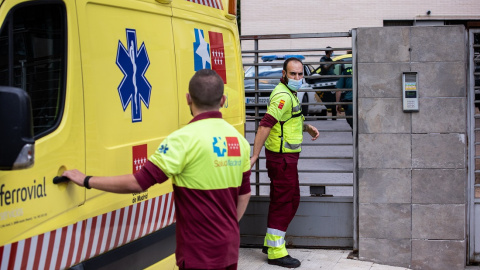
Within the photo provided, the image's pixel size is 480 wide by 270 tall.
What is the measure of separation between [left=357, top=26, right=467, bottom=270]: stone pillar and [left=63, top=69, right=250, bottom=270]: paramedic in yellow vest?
3.67 m

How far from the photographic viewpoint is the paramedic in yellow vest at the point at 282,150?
656 centimetres

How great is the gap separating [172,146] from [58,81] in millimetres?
718

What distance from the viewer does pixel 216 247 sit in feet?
11.7

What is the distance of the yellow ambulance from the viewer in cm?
323

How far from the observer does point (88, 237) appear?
3861 mm

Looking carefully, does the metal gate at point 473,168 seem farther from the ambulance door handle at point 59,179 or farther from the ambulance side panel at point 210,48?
the ambulance door handle at point 59,179

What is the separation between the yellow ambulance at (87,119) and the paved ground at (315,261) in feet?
7.33

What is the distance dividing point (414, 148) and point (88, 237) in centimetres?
409

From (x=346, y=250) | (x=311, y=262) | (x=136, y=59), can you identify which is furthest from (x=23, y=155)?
(x=346, y=250)

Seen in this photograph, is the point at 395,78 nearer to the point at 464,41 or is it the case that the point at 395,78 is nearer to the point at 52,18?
the point at 464,41

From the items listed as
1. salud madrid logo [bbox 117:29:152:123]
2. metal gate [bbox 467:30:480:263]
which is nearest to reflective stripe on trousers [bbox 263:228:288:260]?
metal gate [bbox 467:30:480:263]

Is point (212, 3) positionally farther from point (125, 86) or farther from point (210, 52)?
point (125, 86)

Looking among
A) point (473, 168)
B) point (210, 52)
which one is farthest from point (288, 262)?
point (210, 52)

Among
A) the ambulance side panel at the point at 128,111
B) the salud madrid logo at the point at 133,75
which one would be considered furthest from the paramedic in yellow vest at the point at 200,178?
the salud madrid logo at the point at 133,75
